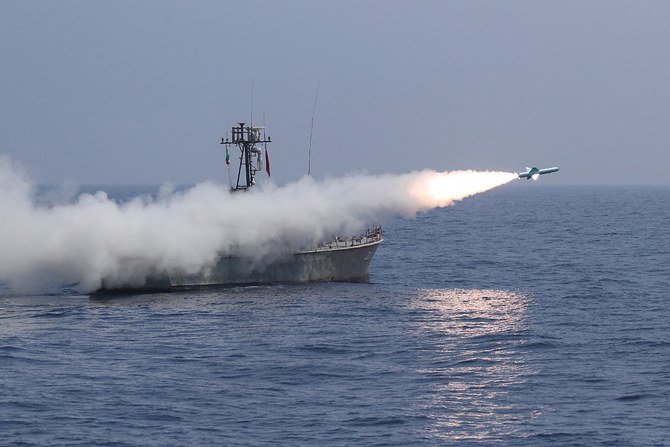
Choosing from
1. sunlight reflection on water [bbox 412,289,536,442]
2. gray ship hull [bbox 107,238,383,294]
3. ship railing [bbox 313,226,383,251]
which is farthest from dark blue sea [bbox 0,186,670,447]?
ship railing [bbox 313,226,383,251]

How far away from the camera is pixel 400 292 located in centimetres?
6731

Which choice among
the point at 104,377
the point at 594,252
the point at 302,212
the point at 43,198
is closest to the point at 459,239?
the point at 594,252

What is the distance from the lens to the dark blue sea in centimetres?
3422

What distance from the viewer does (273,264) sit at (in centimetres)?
6881

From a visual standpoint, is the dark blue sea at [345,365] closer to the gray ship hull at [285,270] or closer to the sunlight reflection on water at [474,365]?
the sunlight reflection on water at [474,365]

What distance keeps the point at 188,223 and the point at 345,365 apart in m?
26.2

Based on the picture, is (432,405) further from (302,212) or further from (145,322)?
(302,212)

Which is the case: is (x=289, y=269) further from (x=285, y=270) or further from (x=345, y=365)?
(x=345, y=365)

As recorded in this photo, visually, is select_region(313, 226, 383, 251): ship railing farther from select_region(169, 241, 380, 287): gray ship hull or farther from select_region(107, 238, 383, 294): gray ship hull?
select_region(169, 241, 380, 287): gray ship hull

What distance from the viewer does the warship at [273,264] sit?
66375 millimetres

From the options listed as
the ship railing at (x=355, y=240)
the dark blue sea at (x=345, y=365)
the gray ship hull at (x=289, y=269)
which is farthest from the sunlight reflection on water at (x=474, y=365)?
the ship railing at (x=355, y=240)

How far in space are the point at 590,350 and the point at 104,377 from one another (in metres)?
21.9

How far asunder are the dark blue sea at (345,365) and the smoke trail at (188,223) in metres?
2.35

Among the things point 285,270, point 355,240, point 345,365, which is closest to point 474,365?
point 345,365
